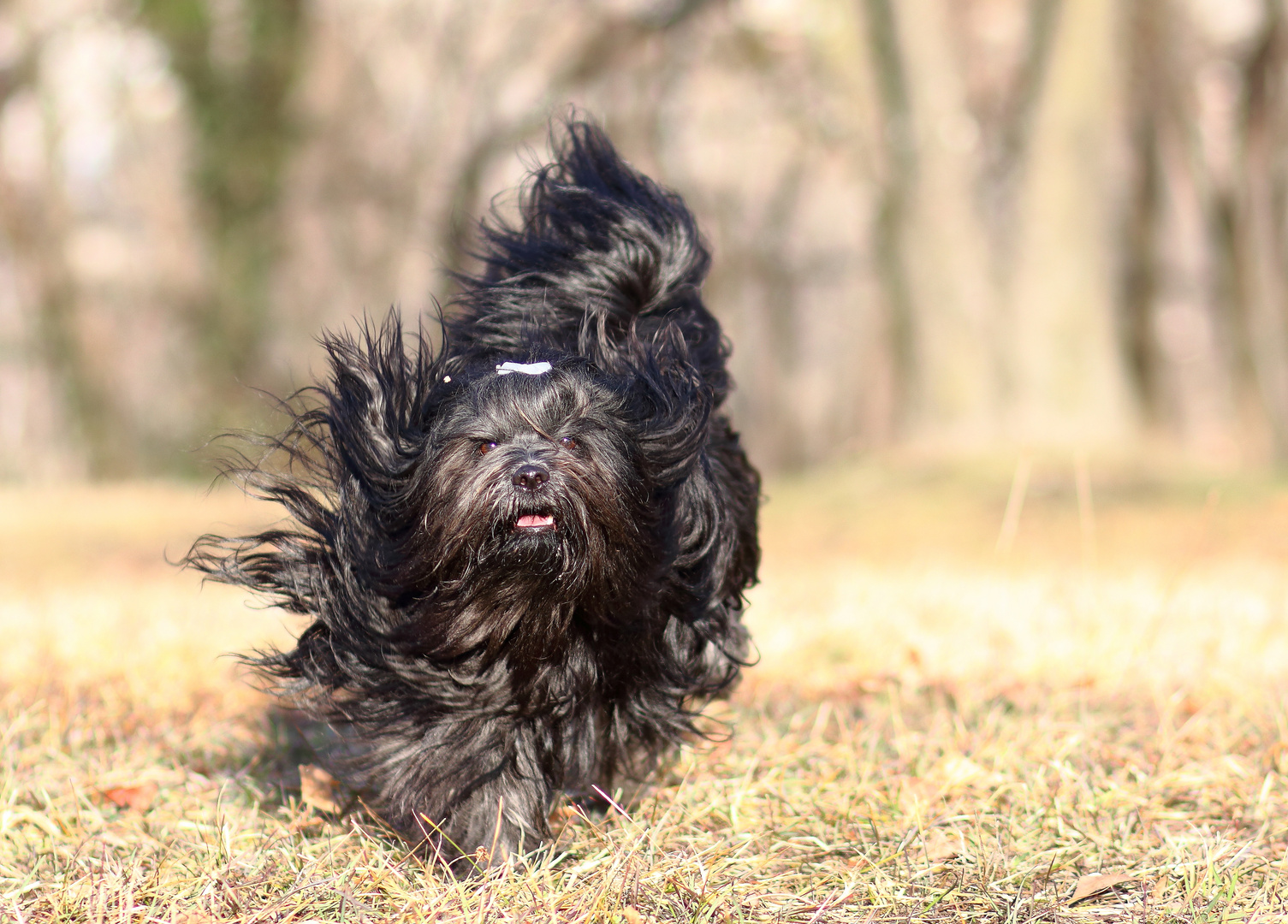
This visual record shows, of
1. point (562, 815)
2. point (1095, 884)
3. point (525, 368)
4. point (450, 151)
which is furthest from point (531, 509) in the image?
point (450, 151)

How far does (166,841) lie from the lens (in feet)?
8.82

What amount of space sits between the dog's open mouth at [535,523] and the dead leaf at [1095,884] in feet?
3.95

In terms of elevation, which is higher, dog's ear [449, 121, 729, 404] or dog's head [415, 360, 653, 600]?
dog's ear [449, 121, 729, 404]

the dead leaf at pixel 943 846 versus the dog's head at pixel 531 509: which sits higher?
the dog's head at pixel 531 509

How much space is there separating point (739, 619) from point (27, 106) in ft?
54.7

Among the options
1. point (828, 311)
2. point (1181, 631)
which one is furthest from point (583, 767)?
point (828, 311)

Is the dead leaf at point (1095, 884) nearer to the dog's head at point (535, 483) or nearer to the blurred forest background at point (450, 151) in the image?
the dog's head at point (535, 483)

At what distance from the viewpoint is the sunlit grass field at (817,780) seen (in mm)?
2326

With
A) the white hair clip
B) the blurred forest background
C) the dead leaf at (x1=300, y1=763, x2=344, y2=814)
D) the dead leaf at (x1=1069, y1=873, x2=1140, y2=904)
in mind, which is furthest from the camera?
the blurred forest background

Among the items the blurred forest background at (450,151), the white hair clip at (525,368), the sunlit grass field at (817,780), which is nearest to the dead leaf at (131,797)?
the sunlit grass field at (817,780)

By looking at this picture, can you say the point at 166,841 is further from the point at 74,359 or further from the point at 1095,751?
the point at 74,359

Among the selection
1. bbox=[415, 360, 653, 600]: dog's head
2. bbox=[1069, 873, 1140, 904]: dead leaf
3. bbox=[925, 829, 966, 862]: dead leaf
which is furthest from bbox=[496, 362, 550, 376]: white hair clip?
bbox=[1069, 873, 1140, 904]: dead leaf

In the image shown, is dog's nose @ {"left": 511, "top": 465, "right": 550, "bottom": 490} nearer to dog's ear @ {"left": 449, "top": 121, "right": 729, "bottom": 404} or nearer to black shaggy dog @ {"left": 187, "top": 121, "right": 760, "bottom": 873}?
black shaggy dog @ {"left": 187, "top": 121, "right": 760, "bottom": 873}

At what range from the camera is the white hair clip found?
2.71m
